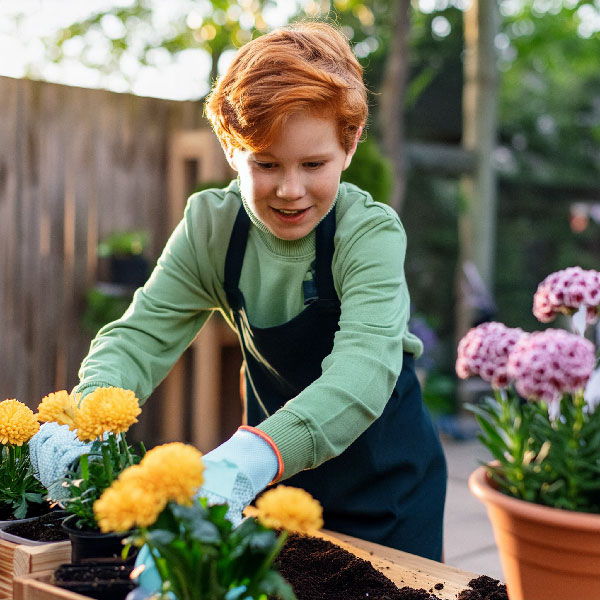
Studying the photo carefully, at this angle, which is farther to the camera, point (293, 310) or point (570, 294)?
point (293, 310)

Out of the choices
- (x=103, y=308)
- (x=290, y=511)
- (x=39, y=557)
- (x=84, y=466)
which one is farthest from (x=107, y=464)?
(x=103, y=308)

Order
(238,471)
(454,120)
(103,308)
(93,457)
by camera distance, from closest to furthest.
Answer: (238,471)
(93,457)
(103,308)
(454,120)

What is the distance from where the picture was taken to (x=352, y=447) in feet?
4.98

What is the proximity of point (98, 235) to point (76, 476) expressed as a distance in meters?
3.55

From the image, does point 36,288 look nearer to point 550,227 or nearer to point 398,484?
point 398,484

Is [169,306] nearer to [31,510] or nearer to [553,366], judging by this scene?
[31,510]

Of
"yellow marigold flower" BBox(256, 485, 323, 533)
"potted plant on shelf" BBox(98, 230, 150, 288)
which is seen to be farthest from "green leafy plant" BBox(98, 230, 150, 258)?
"yellow marigold flower" BBox(256, 485, 323, 533)

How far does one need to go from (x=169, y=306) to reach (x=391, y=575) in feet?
2.32

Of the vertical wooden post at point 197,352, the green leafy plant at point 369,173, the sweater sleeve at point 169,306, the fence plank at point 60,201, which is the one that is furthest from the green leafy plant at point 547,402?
the fence plank at point 60,201

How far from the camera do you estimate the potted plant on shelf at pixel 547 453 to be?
715 mm

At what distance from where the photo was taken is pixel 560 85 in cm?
880

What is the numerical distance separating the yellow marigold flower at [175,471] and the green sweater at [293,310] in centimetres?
32

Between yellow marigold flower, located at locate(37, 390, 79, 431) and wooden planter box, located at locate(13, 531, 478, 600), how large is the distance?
176mm

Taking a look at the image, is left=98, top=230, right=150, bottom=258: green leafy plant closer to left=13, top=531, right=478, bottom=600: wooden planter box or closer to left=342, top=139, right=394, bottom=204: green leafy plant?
left=342, top=139, right=394, bottom=204: green leafy plant
